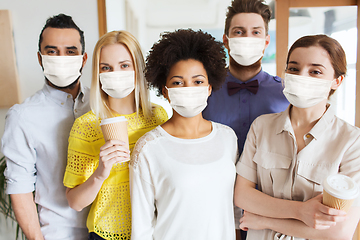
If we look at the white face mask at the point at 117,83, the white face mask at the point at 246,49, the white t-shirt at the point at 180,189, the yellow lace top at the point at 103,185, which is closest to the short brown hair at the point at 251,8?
the white face mask at the point at 246,49

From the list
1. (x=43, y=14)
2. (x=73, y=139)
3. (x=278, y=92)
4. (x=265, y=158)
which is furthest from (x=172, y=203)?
(x=43, y=14)

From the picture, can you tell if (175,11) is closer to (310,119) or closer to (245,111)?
(245,111)

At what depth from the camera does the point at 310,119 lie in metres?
1.37

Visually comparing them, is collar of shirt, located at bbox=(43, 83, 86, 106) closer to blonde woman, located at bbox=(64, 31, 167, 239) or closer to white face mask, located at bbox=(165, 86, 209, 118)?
blonde woman, located at bbox=(64, 31, 167, 239)

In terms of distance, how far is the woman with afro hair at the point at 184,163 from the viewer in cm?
132

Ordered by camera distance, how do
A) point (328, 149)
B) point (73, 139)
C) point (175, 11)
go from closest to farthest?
1. point (328, 149)
2. point (73, 139)
3. point (175, 11)

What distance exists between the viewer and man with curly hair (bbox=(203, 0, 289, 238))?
66.9 inches

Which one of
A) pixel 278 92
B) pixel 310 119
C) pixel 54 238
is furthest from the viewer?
pixel 278 92

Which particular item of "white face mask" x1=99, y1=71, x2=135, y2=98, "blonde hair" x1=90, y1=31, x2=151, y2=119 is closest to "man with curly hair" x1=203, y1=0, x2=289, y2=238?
"blonde hair" x1=90, y1=31, x2=151, y2=119

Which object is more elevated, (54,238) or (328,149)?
(328,149)

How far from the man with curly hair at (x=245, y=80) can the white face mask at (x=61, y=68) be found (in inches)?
36.6

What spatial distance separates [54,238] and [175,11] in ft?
8.30

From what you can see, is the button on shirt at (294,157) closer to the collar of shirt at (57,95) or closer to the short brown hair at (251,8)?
the short brown hair at (251,8)

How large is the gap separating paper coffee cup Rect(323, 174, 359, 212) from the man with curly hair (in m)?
0.65
